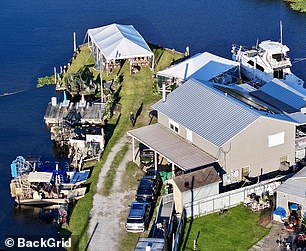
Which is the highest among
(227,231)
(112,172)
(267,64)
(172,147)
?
(267,64)

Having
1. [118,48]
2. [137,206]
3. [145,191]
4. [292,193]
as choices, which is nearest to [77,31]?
[118,48]

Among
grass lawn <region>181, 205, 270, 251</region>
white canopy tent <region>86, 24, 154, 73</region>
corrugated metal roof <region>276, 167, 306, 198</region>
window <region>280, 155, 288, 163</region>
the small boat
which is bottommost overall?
grass lawn <region>181, 205, 270, 251</region>

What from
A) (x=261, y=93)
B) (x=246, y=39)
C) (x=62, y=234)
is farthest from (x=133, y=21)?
(x=62, y=234)

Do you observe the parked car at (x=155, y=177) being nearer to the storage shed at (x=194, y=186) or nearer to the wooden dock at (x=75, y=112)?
the storage shed at (x=194, y=186)

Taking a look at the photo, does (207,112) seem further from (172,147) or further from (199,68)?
(199,68)

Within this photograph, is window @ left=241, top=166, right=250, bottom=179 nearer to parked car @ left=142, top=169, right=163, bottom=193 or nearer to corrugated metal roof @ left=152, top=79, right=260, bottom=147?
corrugated metal roof @ left=152, top=79, right=260, bottom=147

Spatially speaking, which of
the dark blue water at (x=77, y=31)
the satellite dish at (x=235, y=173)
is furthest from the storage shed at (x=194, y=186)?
the dark blue water at (x=77, y=31)

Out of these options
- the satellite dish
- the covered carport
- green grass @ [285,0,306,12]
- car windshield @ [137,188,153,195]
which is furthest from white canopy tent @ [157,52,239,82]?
green grass @ [285,0,306,12]

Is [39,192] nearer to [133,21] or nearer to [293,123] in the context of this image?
[293,123]
